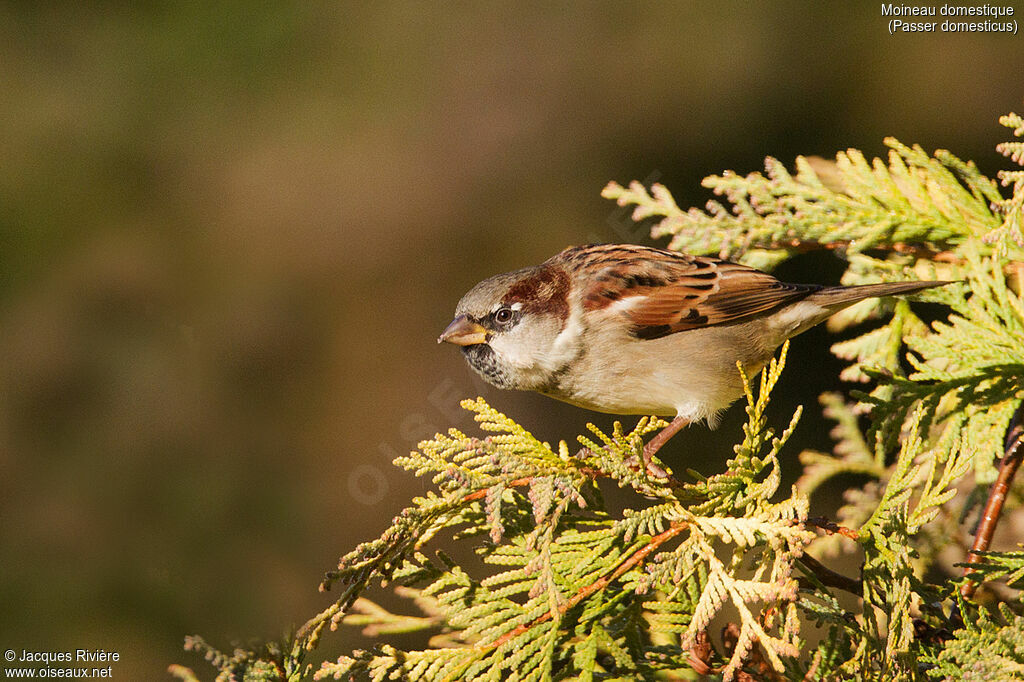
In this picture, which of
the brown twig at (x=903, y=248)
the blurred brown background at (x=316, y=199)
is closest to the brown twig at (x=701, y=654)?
the brown twig at (x=903, y=248)

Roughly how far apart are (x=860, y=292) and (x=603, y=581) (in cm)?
70

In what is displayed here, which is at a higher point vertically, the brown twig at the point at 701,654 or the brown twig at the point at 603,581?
the brown twig at the point at 603,581

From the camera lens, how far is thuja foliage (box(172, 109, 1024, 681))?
94cm

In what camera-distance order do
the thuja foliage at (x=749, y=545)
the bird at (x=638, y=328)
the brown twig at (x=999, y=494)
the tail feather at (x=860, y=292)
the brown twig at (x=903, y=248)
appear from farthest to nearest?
the bird at (x=638, y=328) → the brown twig at (x=903, y=248) → the tail feather at (x=860, y=292) → the brown twig at (x=999, y=494) → the thuja foliage at (x=749, y=545)

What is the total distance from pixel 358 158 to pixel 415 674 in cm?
262

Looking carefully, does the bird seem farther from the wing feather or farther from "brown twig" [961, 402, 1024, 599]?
"brown twig" [961, 402, 1024, 599]

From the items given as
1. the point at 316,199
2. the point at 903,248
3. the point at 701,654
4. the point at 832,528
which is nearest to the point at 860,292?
the point at 903,248

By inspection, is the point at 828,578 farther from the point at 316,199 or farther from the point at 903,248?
the point at 316,199

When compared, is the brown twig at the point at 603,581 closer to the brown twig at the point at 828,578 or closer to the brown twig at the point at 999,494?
the brown twig at the point at 828,578

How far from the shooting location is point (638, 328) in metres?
1.56

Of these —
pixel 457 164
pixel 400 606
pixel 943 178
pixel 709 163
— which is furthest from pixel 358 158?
pixel 943 178

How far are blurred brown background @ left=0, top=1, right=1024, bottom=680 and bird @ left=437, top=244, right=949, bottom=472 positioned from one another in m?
1.02

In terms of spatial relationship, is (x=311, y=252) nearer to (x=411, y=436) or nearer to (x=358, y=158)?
(x=358, y=158)

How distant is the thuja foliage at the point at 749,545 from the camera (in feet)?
3.10
